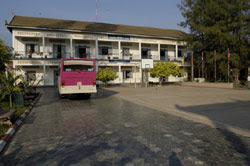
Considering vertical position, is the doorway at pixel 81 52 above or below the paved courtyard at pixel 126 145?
above

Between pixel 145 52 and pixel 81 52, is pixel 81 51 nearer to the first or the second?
pixel 81 52

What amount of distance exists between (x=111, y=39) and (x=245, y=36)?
19347mm

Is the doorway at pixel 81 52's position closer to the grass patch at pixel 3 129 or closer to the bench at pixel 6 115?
the bench at pixel 6 115

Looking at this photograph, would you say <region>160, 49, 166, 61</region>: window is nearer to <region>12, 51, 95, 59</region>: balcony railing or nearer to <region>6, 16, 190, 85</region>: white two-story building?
<region>6, 16, 190, 85</region>: white two-story building

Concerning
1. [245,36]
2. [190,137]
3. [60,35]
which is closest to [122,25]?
[60,35]

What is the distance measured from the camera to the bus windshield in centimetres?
1320

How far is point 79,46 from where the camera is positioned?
103ft

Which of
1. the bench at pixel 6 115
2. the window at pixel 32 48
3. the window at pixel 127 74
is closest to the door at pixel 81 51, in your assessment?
the window at pixel 32 48

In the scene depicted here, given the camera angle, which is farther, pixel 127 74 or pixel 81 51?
pixel 127 74

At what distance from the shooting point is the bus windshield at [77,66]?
1320cm

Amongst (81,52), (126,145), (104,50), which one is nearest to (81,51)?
(81,52)

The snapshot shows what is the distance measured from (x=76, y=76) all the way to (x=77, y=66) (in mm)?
724

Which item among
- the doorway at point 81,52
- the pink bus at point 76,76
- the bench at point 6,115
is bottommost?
the bench at point 6,115

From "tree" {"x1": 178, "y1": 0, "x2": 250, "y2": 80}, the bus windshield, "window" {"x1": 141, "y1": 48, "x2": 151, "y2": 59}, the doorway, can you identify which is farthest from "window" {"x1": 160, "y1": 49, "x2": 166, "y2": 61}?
the bus windshield
